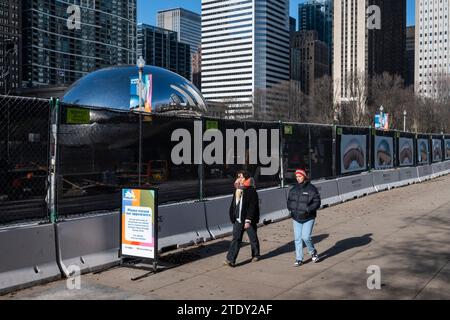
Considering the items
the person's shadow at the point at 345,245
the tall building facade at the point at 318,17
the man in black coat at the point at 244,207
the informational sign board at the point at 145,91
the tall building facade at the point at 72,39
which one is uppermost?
the tall building facade at the point at 318,17

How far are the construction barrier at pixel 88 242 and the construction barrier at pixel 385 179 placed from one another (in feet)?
48.5

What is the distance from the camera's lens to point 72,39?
84.1 meters

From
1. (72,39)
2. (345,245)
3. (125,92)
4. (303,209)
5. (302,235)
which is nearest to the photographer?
(303,209)

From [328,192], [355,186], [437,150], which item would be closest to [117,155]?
[328,192]

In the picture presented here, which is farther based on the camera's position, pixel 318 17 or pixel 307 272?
pixel 318 17

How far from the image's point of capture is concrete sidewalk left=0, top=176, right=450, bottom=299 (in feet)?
21.8

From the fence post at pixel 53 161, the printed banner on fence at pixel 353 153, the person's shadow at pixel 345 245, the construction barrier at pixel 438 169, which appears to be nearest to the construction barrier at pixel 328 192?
the printed banner on fence at pixel 353 153

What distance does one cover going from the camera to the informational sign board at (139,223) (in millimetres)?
7652

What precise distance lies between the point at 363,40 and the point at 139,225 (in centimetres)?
7786

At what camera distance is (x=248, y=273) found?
7773mm

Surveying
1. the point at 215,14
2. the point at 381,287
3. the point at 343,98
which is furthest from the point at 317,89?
the point at 215,14

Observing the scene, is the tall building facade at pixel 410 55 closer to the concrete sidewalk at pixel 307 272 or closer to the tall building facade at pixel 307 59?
the tall building facade at pixel 307 59

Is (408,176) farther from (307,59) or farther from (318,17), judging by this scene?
(318,17)
